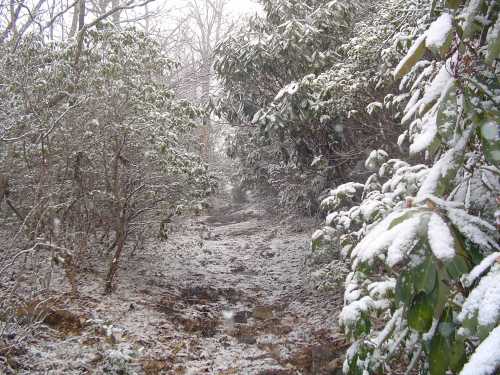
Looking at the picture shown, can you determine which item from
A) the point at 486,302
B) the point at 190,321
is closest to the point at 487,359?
the point at 486,302

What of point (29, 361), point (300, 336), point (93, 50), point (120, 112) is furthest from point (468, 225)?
point (93, 50)

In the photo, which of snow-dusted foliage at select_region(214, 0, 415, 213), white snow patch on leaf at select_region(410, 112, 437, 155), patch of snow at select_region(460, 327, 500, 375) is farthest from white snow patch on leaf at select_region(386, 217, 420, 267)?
snow-dusted foliage at select_region(214, 0, 415, 213)

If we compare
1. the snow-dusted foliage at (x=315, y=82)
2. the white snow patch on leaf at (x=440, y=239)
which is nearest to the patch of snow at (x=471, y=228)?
the white snow patch on leaf at (x=440, y=239)

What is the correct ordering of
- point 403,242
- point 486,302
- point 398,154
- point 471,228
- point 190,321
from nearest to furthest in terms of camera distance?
point 486,302 → point 403,242 → point 471,228 → point 190,321 → point 398,154

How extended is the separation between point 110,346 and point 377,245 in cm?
415

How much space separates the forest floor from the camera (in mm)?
4316

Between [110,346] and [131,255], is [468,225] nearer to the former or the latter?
[110,346]

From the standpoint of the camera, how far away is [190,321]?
19.1ft

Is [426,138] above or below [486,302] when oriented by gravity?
above

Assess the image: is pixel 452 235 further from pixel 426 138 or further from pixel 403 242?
pixel 426 138

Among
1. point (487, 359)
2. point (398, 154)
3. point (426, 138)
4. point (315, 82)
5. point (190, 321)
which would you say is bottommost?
point (190, 321)

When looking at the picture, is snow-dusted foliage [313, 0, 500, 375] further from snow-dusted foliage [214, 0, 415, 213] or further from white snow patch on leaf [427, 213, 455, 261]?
snow-dusted foliage [214, 0, 415, 213]

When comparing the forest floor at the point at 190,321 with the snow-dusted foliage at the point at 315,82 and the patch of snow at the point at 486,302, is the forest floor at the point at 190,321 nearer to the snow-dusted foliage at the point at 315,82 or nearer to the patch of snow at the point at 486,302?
the snow-dusted foliage at the point at 315,82

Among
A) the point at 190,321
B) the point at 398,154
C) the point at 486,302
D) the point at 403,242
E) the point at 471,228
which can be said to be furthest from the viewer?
the point at 398,154
